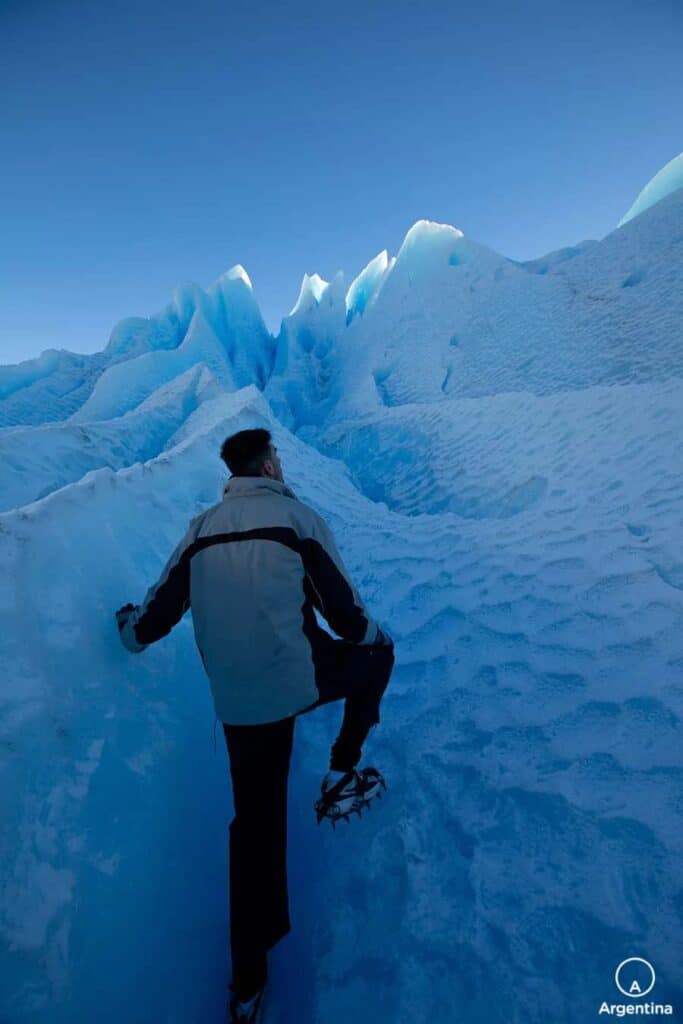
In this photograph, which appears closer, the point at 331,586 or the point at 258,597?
the point at 258,597

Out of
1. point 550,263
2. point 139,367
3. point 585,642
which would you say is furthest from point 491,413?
point 550,263

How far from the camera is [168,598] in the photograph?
4.75 ft

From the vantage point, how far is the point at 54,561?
191 centimetres

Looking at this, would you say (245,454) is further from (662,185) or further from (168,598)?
(662,185)

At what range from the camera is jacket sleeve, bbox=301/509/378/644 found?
4.58 ft

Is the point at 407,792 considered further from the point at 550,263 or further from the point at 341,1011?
the point at 550,263

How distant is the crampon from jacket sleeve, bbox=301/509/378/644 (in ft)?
1.78

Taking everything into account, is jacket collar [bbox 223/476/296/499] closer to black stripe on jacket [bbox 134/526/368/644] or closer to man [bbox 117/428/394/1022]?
man [bbox 117/428/394/1022]

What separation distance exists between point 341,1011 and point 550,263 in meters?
19.9

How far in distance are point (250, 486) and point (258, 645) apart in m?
0.51

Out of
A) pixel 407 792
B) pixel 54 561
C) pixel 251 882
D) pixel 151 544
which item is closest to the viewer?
pixel 251 882

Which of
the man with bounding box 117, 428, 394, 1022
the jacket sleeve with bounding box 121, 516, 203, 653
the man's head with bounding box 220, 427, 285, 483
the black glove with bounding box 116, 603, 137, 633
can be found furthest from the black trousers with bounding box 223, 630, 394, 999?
the man's head with bounding box 220, 427, 285, 483

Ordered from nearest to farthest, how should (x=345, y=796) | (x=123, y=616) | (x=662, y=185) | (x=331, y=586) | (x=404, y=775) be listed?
(x=331, y=586) → (x=345, y=796) → (x=123, y=616) → (x=404, y=775) → (x=662, y=185)

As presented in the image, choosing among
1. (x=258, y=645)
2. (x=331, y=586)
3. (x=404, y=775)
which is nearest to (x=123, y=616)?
(x=258, y=645)
